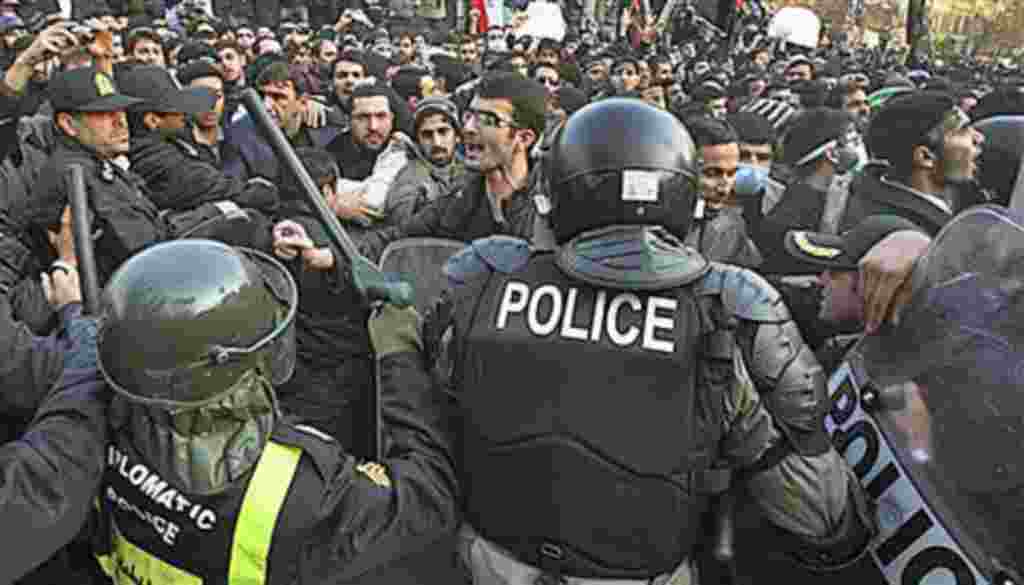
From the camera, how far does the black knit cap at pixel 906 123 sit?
3.32 m

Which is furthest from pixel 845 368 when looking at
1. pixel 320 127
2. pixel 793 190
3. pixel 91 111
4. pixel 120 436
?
pixel 320 127

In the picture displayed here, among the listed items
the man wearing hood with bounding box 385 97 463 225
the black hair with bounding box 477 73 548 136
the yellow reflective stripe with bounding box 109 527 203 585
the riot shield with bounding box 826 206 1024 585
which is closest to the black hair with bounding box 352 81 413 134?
the man wearing hood with bounding box 385 97 463 225

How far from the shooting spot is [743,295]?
5.55ft

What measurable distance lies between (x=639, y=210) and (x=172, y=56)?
8.41m

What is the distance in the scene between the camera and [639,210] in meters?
1.74

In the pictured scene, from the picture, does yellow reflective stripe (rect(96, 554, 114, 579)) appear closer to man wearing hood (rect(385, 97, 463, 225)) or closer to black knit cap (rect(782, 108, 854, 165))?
man wearing hood (rect(385, 97, 463, 225))

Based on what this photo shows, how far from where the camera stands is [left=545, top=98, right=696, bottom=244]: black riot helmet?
175 cm

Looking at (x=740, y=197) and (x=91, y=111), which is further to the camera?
(x=740, y=197)

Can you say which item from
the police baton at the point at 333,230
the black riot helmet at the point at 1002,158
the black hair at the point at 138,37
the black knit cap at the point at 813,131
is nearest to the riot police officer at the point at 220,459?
the police baton at the point at 333,230

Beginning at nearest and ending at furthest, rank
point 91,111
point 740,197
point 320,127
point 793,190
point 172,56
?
point 91,111
point 793,190
point 740,197
point 320,127
point 172,56

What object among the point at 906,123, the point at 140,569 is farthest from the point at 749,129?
the point at 140,569

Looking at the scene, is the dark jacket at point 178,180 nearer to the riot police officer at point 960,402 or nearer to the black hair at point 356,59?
the riot police officer at point 960,402

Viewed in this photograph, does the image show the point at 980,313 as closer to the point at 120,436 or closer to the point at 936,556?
the point at 936,556

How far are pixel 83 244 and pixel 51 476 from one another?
1056mm
